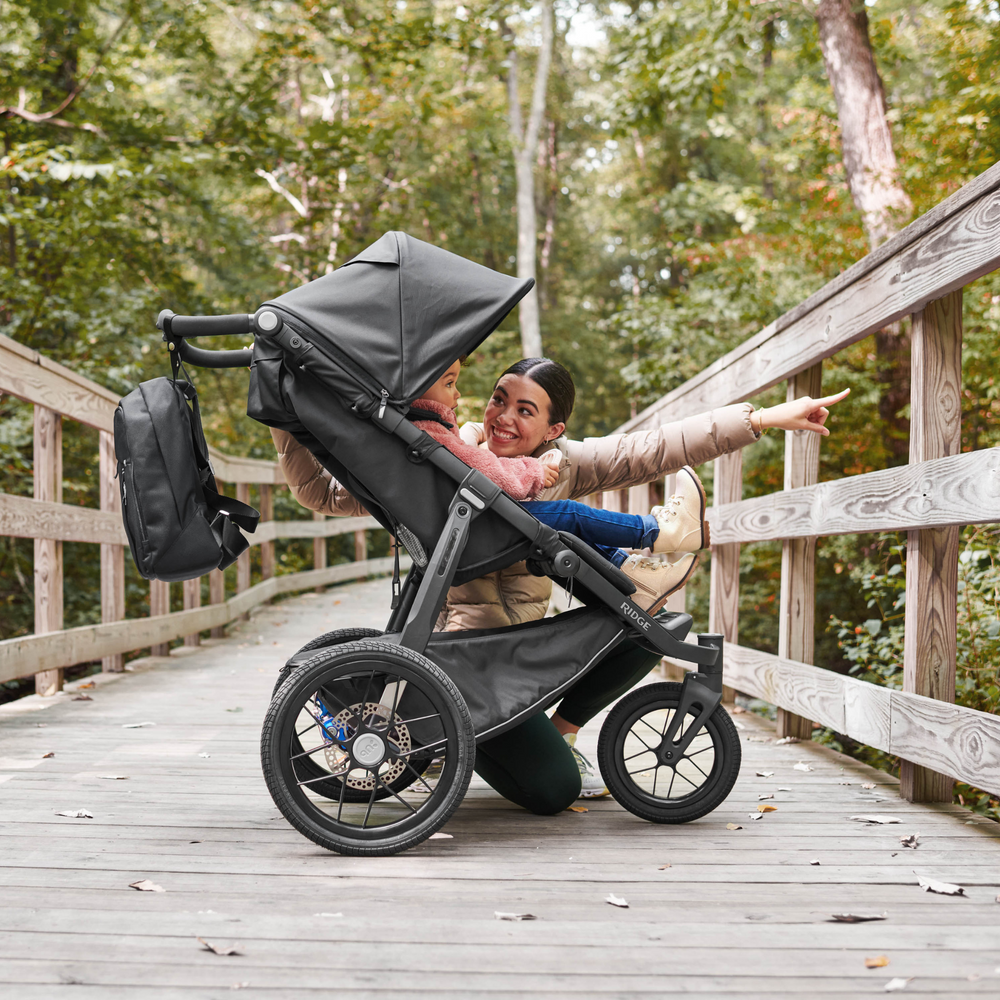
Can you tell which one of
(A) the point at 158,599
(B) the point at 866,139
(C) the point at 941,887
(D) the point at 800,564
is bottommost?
(C) the point at 941,887

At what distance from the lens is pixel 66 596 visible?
767 cm

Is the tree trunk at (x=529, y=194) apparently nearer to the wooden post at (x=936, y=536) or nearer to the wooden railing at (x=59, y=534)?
the wooden railing at (x=59, y=534)

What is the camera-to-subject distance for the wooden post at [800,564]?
325cm

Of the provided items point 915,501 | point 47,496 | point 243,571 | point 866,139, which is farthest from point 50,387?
point 866,139

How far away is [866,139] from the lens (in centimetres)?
773

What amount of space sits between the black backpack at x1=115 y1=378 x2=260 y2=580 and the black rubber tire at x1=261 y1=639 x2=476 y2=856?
1.19ft

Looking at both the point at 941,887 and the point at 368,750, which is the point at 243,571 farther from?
the point at 941,887

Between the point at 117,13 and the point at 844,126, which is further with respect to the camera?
the point at 117,13

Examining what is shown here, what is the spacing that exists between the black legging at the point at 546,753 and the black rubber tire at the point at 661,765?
119mm

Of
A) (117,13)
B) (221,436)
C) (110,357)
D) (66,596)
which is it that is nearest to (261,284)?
(221,436)

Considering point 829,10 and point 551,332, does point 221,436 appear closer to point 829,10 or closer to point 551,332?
point 829,10

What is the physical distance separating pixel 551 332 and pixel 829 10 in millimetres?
14236

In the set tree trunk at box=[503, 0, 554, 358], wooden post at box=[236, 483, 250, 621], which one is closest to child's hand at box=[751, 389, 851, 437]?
wooden post at box=[236, 483, 250, 621]

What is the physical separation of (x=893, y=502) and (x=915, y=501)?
11 centimetres
